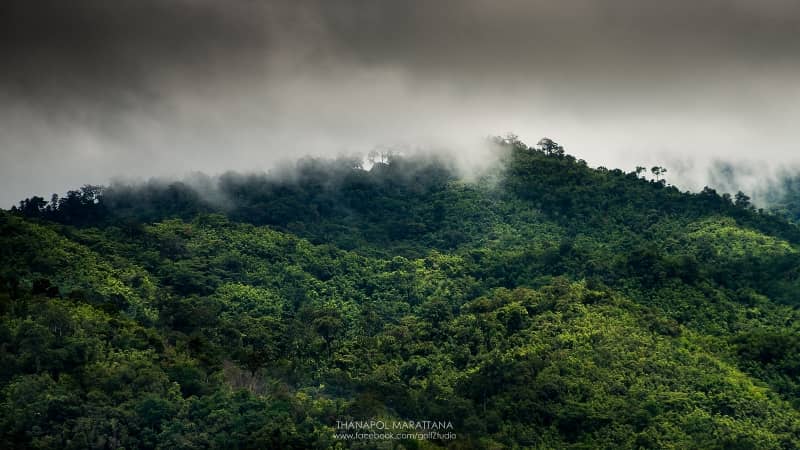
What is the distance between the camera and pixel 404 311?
55812 mm

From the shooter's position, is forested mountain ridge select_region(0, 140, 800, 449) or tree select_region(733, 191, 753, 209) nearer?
forested mountain ridge select_region(0, 140, 800, 449)

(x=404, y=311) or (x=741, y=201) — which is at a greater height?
Result: (x=741, y=201)

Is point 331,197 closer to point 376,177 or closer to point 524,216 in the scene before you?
point 376,177

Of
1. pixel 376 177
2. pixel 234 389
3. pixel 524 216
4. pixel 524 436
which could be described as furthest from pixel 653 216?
pixel 234 389

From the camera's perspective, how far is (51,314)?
43469mm

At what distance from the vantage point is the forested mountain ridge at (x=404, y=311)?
41.5 m

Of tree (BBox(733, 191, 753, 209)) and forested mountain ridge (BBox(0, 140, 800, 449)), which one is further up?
tree (BBox(733, 191, 753, 209))

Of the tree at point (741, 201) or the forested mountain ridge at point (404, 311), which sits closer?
the forested mountain ridge at point (404, 311)

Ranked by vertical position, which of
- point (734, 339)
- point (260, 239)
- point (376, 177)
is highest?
point (376, 177)

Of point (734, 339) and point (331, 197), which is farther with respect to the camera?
point (331, 197)

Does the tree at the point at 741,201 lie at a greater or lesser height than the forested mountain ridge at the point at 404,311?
greater

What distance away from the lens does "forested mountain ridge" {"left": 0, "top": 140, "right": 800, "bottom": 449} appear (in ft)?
136

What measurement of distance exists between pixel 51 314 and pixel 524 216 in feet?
97.1

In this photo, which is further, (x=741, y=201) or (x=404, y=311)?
(x=741, y=201)
